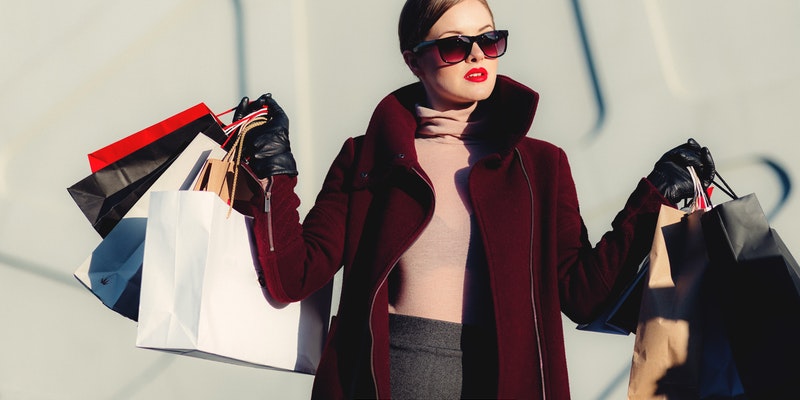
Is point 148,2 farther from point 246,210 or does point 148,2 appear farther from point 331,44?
point 246,210

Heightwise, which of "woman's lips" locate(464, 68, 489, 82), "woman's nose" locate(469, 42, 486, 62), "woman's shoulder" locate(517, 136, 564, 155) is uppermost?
"woman's nose" locate(469, 42, 486, 62)

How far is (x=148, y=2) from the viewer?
2.76 metres

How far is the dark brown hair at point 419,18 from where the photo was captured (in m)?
1.69

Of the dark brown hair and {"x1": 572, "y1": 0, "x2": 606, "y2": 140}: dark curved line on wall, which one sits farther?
{"x1": 572, "y1": 0, "x2": 606, "y2": 140}: dark curved line on wall

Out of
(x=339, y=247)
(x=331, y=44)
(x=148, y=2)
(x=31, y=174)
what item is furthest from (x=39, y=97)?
(x=339, y=247)

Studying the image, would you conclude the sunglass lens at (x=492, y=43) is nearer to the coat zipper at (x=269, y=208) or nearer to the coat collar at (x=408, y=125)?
the coat collar at (x=408, y=125)

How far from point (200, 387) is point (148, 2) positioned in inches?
46.2

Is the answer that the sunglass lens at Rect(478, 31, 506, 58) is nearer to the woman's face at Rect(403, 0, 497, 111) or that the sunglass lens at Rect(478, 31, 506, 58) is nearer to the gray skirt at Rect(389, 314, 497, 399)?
the woman's face at Rect(403, 0, 497, 111)

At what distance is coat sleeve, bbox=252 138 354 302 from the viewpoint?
161 cm

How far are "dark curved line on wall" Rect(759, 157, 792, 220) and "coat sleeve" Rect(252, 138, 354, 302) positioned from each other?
4.17ft

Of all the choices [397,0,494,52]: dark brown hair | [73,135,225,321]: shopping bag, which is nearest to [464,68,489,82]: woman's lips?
[397,0,494,52]: dark brown hair

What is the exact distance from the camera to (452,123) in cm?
173

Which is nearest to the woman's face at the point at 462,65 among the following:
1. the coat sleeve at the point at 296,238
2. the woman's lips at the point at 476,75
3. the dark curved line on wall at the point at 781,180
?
the woman's lips at the point at 476,75

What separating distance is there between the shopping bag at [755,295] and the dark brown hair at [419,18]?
1.97 ft
